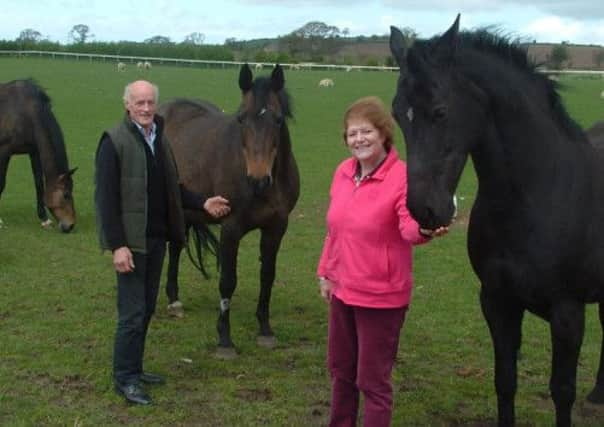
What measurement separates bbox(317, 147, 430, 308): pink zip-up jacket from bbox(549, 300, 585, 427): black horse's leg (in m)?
0.78

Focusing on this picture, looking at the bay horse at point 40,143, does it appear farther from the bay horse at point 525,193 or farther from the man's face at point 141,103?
the bay horse at point 525,193

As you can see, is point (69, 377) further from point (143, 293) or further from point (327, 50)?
point (327, 50)

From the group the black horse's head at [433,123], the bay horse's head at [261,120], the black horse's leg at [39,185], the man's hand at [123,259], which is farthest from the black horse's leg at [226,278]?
the black horse's leg at [39,185]

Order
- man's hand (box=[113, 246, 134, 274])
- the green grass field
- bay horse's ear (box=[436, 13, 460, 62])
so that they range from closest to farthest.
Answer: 1. bay horse's ear (box=[436, 13, 460, 62])
2. man's hand (box=[113, 246, 134, 274])
3. the green grass field

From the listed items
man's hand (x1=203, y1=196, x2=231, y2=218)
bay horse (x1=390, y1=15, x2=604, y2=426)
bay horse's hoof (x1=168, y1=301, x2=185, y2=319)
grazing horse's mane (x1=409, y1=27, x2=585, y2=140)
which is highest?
grazing horse's mane (x1=409, y1=27, x2=585, y2=140)

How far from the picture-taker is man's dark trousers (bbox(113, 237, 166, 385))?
4844 mm

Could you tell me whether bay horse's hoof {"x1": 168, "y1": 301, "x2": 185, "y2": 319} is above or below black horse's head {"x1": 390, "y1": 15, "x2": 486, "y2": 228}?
below

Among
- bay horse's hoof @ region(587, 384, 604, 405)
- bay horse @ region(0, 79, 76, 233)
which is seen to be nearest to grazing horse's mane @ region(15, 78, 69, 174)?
bay horse @ region(0, 79, 76, 233)

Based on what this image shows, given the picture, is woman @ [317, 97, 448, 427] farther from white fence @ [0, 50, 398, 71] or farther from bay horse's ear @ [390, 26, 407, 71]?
white fence @ [0, 50, 398, 71]

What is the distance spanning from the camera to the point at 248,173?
5469 mm

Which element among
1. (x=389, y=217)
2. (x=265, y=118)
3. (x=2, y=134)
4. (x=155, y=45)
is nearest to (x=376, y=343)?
(x=389, y=217)

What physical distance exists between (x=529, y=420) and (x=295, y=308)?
2.88 metres

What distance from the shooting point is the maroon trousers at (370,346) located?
3.74 m

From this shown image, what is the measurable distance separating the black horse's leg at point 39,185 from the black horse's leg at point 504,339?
26.1 ft
